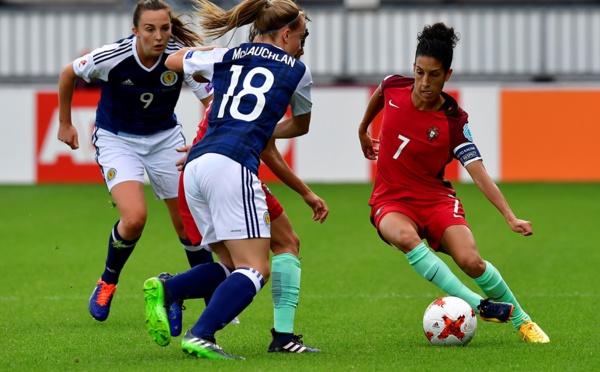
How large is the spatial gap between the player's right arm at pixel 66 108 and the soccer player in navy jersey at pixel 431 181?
69.9 inches

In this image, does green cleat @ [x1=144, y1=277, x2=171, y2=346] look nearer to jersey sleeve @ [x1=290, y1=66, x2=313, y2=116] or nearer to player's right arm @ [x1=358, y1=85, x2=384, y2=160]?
jersey sleeve @ [x1=290, y1=66, x2=313, y2=116]

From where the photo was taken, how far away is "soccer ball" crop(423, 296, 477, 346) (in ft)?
19.9

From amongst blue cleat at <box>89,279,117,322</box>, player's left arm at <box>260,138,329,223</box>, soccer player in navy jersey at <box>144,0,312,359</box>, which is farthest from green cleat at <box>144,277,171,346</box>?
blue cleat at <box>89,279,117,322</box>

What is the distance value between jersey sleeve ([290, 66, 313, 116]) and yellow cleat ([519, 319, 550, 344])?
169cm

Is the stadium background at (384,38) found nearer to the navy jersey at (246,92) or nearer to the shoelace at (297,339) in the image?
the shoelace at (297,339)

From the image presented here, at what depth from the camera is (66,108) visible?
7.20 meters

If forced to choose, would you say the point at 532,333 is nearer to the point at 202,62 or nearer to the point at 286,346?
the point at 286,346

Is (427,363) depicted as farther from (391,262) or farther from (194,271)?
(391,262)

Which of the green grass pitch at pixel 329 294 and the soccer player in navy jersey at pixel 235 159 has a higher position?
the soccer player in navy jersey at pixel 235 159

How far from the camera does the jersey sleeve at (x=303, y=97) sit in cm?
568

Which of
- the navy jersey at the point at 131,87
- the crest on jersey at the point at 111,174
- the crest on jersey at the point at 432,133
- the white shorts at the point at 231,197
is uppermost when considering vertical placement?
the navy jersey at the point at 131,87

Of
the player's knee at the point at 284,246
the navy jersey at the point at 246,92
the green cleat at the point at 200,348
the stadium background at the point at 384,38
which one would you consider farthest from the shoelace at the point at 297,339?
the stadium background at the point at 384,38

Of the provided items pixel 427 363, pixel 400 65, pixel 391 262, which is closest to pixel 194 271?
pixel 427 363

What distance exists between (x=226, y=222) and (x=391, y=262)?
15.7ft
